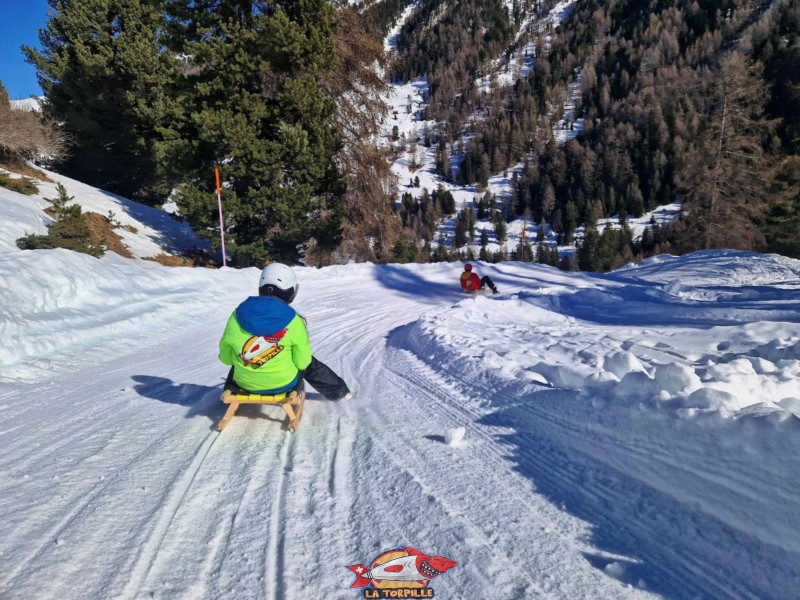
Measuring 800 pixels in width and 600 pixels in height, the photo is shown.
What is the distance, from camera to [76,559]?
7.31 ft

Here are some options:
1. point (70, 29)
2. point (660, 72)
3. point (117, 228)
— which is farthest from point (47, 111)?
point (660, 72)

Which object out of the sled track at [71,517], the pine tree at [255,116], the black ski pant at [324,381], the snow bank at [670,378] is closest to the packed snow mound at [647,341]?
the snow bank at [670,378]

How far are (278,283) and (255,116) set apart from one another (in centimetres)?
1335

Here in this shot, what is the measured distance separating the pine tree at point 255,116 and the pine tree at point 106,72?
5.00 meters

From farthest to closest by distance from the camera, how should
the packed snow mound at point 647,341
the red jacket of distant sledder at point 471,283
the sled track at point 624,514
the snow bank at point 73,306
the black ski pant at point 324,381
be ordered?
the red jacket of distant sledder at point 471,283, the snow bank at point 73,306, the black ski pant at point 324,381, the packed snow mound at point 647,341, the sled track at point 624,514

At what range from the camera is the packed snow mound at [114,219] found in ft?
39.6

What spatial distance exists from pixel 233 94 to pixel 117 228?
6.39 metres

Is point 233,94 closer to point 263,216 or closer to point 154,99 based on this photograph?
point 263,216

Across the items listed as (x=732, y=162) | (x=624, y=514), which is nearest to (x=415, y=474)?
(x=624, y=514)

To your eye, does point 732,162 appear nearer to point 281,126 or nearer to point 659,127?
point 281,126

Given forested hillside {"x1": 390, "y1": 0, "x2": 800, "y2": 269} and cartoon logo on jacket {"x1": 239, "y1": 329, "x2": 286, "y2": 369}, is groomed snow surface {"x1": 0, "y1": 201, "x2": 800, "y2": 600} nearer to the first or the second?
cartoon logo on jacket {"x1": 239, "y1": 329, "x2": 286, "y2": 369}

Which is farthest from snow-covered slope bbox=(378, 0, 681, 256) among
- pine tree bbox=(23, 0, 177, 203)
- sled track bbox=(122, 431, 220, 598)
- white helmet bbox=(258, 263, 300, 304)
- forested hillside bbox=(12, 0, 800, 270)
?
sled track bbox=(122, 431, 220, 598)

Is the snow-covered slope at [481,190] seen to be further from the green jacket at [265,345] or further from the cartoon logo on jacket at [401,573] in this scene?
the cartoon logo on jacket at [401,573]

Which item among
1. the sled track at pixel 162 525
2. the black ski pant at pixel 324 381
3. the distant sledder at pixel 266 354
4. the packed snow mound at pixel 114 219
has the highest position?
the packed snow mound at pixel 114 219
